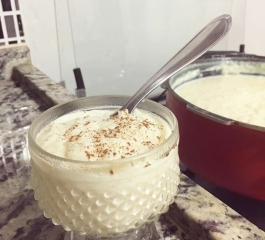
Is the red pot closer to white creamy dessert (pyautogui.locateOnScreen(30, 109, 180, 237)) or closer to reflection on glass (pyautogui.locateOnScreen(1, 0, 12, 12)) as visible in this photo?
white creamy dessert (pyautogui.locateOnScreen(30, 109, 180, 237))

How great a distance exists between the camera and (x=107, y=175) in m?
0.31

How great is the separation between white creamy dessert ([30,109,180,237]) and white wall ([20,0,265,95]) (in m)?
0.56

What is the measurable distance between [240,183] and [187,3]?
0.62 meters

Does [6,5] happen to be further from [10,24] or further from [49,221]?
[49,221]

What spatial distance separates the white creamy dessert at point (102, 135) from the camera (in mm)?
333

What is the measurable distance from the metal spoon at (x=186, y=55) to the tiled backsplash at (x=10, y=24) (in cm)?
46

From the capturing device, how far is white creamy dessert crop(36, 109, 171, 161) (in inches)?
13.1

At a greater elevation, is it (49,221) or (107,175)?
(107,175)

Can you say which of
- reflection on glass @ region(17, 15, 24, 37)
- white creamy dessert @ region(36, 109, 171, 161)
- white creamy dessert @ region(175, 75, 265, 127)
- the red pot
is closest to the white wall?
reflection on glass @ region(17, 15, 24, 37)

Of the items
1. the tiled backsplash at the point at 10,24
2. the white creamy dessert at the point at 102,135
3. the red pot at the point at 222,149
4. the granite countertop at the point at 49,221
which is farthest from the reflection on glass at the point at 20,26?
the white creamy dessert at the point at 102,135

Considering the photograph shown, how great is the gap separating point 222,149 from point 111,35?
0.50m

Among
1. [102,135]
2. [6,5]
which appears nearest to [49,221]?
[102,135]

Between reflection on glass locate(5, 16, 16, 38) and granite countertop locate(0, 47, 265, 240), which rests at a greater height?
reflection on glass locate(5, 16, 16, 38)

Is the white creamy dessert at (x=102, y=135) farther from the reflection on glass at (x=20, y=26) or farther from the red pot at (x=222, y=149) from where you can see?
the reflection on glass at (x=20, y=26)
